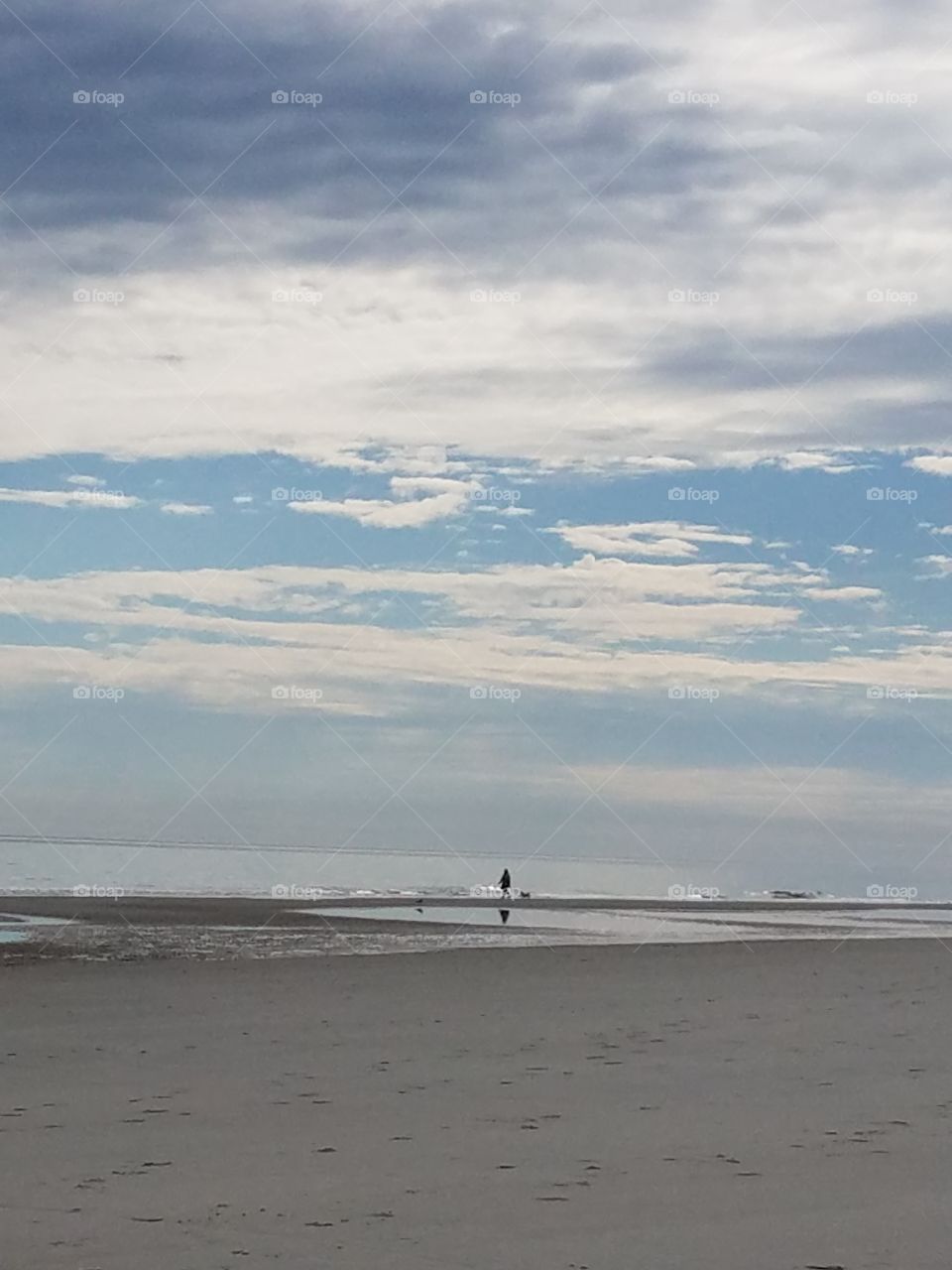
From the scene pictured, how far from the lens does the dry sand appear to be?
832 centimetres

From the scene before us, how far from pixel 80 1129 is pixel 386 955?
16689 millimetres

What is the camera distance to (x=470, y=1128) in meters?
11.4

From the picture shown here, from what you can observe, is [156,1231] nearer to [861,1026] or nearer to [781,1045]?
[781,1045]

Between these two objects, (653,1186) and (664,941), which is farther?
(664,941)

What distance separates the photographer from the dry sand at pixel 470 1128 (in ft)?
27.3

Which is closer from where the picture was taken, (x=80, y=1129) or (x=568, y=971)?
(x=80, y=1129)

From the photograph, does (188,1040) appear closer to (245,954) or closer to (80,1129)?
(80,1129)

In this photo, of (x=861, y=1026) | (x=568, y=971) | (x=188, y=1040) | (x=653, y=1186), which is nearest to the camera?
(x=653, y=1186)

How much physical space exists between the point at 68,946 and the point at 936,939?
20.3 metres

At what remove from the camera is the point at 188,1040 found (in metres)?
16.2

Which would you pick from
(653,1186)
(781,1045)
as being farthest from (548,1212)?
(781,1045)

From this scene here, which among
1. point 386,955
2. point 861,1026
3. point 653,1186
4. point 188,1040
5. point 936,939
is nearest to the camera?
point 653,1186

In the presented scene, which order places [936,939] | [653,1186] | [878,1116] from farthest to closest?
[936,939] → [878,1116] → [653,1186]

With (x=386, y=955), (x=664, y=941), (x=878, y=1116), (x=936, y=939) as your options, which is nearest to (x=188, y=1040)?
(x=878, y=1116)
